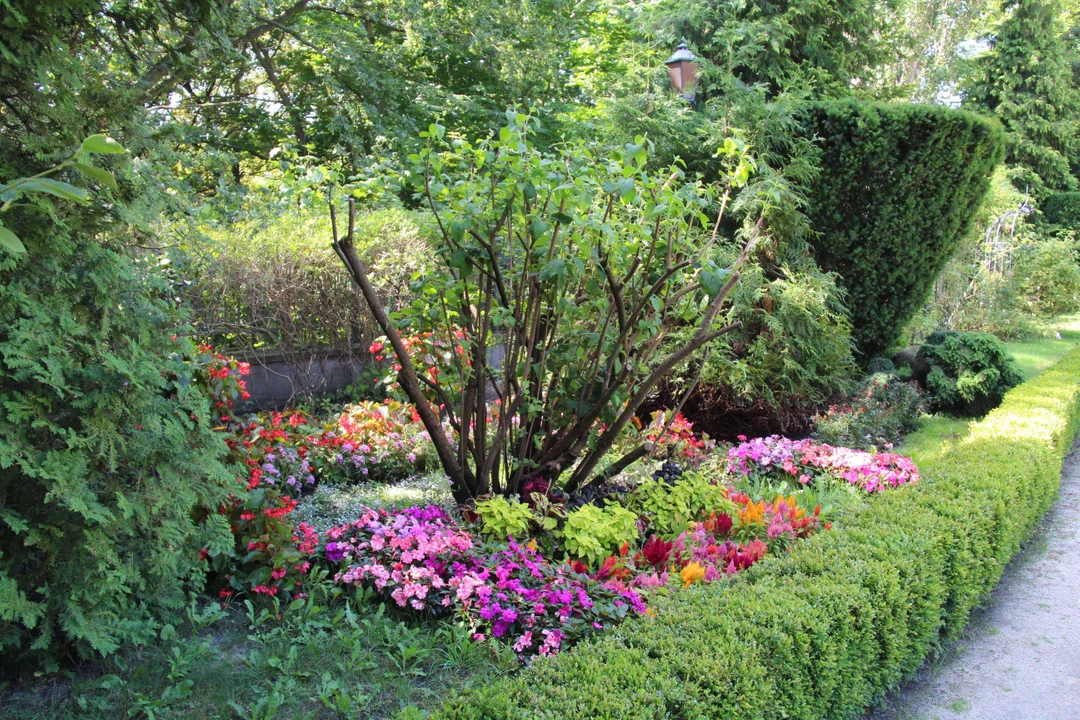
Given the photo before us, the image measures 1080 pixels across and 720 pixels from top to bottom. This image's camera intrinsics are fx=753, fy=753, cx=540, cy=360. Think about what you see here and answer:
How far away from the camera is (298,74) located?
1230cm

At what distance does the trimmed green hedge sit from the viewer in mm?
2139

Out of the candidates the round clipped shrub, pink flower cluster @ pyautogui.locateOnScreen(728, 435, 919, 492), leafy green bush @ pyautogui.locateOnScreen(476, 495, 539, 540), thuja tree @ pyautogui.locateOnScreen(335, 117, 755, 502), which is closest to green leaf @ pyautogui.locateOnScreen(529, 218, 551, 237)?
thuja tree @ pyautogui.locateOnScreen(335, 117, 755, 502)

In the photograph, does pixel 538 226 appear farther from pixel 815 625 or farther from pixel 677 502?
pixel 815 625

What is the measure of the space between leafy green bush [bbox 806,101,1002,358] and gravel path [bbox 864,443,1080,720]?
4.09 m

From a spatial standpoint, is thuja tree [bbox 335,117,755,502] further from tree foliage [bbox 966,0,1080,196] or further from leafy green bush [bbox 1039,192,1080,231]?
leafy green bush [bbox 1039,192,1080,231]

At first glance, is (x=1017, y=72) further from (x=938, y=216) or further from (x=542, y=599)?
(x=542, y=599)

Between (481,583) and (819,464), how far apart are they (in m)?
3.23

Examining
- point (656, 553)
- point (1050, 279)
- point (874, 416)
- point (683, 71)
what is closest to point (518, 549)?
point (656, 553)

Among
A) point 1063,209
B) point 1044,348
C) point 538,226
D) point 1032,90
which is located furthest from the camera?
point 1032,90

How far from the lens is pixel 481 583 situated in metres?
2.98

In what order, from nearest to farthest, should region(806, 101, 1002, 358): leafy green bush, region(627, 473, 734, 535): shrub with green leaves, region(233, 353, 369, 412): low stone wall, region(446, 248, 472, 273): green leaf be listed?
1. region(446, 248, 472, 273): green leaf
2. region(627, 473, 734, 535): shrub with green leaves
3. region(233, 353, 369, 412): low stone wall
4. region(806, 101, 1002, 358): leafy green bush

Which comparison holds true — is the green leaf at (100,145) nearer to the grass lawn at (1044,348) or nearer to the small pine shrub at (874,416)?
the small pine shrub at (874,416)

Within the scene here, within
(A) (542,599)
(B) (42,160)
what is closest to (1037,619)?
(A) (542,599)

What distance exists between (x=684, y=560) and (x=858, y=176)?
5.93 metres
